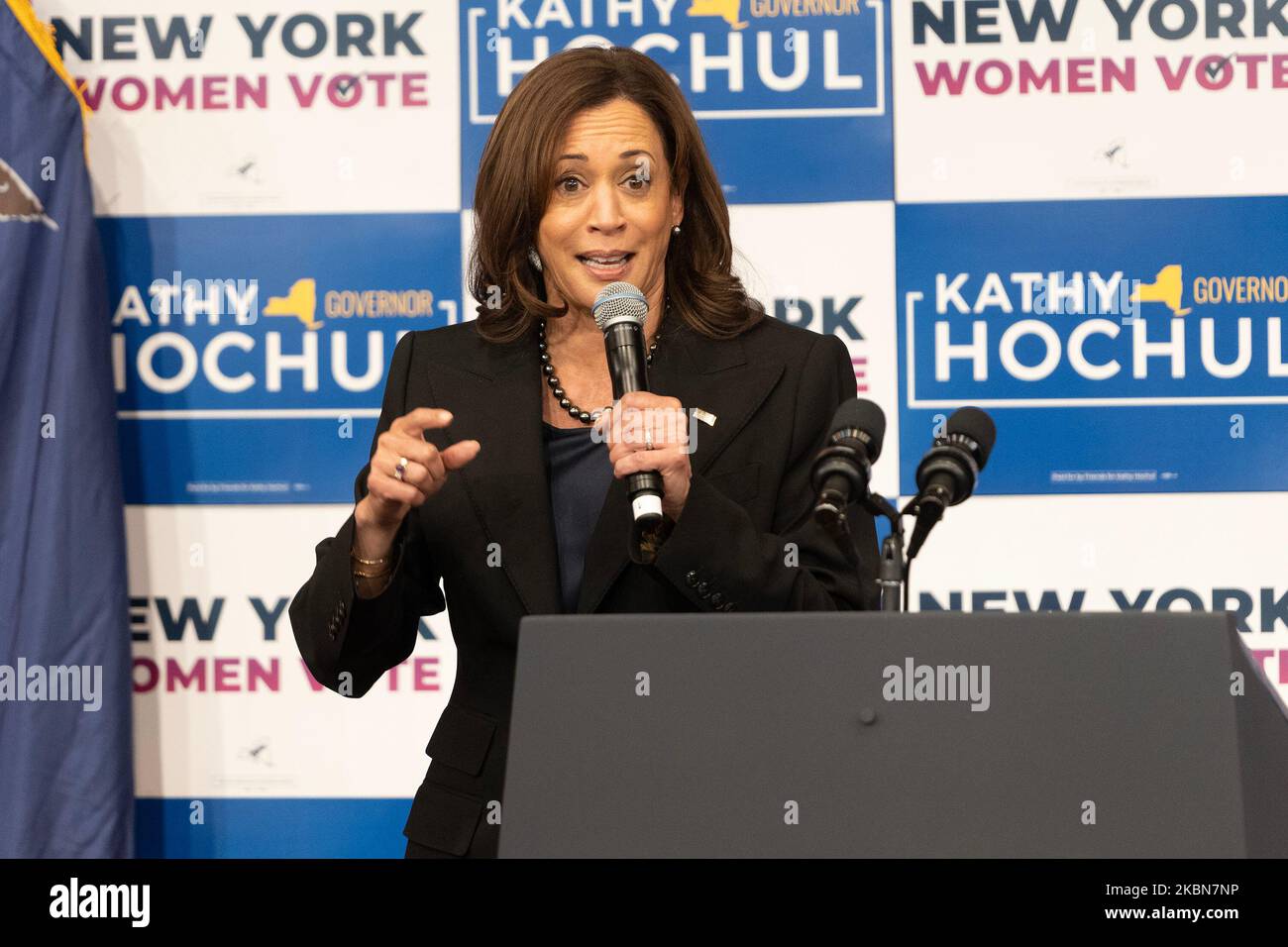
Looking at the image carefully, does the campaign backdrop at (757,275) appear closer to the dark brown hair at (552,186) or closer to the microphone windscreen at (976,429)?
the dark brown hair at (552,186)

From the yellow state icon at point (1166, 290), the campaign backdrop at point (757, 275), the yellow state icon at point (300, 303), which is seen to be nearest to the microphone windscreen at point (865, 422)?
the campaign backdrop at point (757, 275)

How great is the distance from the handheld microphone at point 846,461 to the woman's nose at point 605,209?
0.56 metres

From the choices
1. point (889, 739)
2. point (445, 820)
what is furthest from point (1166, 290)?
point (889, 739)

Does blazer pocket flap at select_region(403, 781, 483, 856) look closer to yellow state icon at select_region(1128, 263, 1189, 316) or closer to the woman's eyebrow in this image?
the woman's eyebrow

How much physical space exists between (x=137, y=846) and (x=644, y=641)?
2.70m

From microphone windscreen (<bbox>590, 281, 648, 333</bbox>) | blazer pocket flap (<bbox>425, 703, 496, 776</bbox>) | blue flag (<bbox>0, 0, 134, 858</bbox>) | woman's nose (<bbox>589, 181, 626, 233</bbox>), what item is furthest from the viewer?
blue flag (<bbox>0, 0, 134, 858</bbox>)

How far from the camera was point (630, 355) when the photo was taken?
1.60m

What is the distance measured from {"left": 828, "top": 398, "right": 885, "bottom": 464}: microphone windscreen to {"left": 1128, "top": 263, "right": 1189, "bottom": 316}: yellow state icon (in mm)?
2059

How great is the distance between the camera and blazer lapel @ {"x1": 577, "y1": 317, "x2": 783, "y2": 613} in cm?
179

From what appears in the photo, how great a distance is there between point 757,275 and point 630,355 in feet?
5.92

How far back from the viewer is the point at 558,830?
1115 mm

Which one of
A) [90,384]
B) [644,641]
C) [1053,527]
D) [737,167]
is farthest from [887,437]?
[644,641]

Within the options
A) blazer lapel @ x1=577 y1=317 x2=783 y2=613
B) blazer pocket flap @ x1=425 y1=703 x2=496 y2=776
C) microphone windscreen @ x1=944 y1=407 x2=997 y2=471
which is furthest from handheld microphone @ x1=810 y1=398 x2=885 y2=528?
blazer pocket flap @ x1=425 y1=703 x2=496 y2=776

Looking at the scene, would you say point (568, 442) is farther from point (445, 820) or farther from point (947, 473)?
point (947, 473)
